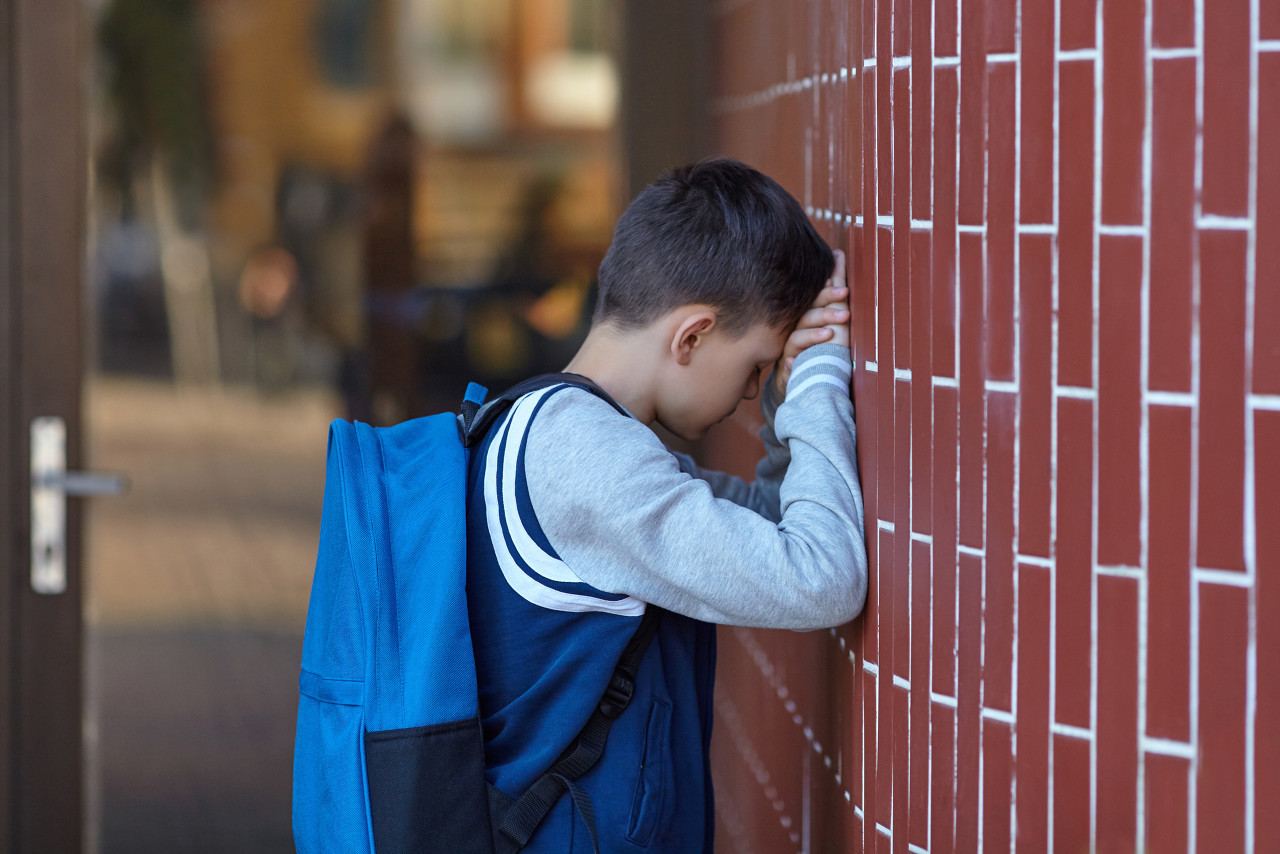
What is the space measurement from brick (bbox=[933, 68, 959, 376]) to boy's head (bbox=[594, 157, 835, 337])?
0.90ft

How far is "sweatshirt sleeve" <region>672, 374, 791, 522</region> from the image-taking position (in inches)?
60.0

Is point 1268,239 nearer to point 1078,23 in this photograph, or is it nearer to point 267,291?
point 1078,23

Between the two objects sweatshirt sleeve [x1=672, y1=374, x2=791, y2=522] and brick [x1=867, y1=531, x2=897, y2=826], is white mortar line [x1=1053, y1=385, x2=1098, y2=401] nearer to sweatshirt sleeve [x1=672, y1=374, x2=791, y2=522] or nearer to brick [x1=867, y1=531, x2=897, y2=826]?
brick [x1=867, y1=531, x2=897, y2=826]

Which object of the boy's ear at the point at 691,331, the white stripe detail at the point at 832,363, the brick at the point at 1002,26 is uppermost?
the brick at the point at 1002,26

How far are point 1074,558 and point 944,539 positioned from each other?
0.50 feet

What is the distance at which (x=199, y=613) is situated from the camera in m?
2.78

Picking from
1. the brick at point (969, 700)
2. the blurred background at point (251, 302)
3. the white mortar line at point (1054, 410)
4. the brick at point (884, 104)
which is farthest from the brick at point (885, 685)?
the blurred background at point (251, 302)

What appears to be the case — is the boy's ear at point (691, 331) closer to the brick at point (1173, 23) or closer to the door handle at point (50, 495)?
the brick at point (1173, 23)

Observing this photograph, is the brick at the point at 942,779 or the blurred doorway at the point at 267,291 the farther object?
the blurred doorway at the point at 267,291

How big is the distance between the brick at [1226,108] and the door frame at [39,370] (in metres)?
2.19

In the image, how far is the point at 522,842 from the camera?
4.14 feet

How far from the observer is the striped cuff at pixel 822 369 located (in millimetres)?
1341

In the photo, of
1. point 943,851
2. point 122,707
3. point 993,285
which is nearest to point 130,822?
point 122,707

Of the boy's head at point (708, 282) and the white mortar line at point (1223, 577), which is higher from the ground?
the boy's head at point (708, 282)
